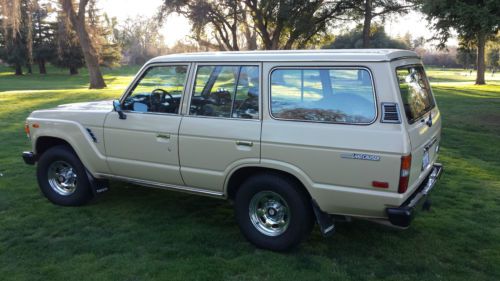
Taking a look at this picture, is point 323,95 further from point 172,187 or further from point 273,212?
Answer: point 172,187

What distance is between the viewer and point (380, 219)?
386 cm

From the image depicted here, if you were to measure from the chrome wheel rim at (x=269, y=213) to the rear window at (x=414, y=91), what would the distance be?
4.62 feet

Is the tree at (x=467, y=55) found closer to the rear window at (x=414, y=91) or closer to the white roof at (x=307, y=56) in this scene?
the rear window at (x=414, y=91)

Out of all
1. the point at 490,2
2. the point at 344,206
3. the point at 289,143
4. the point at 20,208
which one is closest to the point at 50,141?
the point at 20,208

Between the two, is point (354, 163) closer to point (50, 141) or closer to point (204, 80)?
point (204, 80)

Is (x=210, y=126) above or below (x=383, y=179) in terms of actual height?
above

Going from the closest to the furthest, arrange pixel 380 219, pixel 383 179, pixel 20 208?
pixel 383 179
pixel 380 219
pixel 20 208

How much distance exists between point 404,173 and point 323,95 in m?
0.98

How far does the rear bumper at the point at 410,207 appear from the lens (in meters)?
3.63

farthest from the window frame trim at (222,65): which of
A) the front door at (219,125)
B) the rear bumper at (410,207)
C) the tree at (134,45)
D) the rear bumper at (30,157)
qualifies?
the tree at (134,45)

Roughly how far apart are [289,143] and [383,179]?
866mm

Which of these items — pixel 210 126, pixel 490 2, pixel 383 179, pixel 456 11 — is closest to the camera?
pixel 383 179

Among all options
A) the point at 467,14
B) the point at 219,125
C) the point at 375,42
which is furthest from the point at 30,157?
the point at 375,42

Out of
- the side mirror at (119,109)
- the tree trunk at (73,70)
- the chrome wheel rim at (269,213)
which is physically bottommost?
the chrome wheel rim at (269,213)
